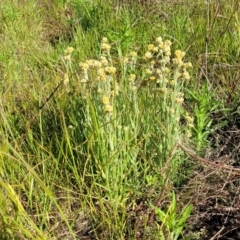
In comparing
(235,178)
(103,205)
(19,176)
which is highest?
(19,176)

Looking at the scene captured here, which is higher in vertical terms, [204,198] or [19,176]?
[19,176]

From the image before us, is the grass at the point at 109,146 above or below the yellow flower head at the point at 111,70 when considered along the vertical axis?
below

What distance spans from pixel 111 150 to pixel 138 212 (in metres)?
0.25

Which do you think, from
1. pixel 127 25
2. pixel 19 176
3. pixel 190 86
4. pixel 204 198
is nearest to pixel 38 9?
pixel 127 25

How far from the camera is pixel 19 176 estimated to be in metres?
1.73

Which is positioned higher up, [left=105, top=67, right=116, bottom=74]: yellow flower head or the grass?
[left=105, top=67, right=116, bottom=74]: yellow flower head

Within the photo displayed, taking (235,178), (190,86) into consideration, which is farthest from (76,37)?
(235,178)

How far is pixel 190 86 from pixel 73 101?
73 cm

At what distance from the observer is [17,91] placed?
7.86 ft

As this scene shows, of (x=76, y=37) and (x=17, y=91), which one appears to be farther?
(x=76, y=37)

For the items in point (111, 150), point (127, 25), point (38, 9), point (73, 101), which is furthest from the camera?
point (38, 9)

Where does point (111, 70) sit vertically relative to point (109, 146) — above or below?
above

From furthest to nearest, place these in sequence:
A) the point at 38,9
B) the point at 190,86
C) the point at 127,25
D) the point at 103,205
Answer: the point at 38,9 → the point at 127,25 → the point at 190,86 → the point at 103,205

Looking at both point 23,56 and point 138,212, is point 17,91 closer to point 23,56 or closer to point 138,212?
point 23,56
